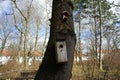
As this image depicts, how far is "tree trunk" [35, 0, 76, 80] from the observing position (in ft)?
15.9

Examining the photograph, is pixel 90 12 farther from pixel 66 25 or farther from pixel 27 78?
pixel 66 25

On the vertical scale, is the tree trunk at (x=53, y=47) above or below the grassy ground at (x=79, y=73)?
above

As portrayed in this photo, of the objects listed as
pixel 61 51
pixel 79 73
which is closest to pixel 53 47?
pixel 61 51

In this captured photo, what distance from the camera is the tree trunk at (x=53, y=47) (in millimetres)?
4859

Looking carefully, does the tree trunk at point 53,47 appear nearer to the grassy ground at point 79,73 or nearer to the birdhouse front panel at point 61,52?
the birdhouse front panel at point 61,52

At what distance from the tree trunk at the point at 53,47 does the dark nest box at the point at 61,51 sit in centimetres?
9

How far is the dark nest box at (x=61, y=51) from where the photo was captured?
15.7 ft

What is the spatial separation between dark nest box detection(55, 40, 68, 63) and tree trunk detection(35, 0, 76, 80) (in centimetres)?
9

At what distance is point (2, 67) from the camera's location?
28.4 metres

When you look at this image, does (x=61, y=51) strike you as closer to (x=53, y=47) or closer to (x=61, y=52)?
(x=61, y=52)

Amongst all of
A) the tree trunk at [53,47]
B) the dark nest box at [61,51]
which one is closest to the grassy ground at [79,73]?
the tree trunk at [53,47]

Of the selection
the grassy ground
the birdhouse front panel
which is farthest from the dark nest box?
the grassy ground

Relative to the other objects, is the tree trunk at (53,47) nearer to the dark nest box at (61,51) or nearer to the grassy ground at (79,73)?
the dark nest box at (61,51)

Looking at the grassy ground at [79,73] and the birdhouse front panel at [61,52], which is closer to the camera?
the birdhouse front panel at [61,52]
